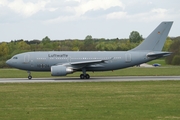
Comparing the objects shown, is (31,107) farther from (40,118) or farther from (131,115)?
(131,115)

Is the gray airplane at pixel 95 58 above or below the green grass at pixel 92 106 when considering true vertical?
above

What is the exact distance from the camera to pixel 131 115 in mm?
16109

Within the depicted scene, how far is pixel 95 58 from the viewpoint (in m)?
41.1

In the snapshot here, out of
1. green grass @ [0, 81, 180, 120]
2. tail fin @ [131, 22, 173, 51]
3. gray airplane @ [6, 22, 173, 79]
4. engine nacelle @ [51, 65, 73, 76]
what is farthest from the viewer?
tail fin @ [131, 22, 173, 51]

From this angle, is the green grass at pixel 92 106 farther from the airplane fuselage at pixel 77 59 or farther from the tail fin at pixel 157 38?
the tail fin at pixel 157 38

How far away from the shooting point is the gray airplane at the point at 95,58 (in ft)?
133

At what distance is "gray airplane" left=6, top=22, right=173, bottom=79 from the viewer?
4053 centimetres

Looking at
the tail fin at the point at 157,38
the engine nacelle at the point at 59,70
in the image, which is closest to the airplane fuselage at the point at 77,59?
the tail fin at the point at 157,38

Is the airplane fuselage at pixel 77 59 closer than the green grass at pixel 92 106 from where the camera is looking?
No

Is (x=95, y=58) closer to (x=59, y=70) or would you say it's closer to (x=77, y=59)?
(x=77, y=59)

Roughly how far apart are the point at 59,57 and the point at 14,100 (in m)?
19.4

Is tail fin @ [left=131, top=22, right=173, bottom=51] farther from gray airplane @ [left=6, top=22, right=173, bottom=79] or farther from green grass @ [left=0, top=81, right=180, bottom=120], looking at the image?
green grass @ [left=0, top=81, right=180, bottom=120]

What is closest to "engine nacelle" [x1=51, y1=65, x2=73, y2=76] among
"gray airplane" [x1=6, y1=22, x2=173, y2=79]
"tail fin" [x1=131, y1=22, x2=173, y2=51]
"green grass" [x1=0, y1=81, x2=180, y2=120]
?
"gray airplane" [x1=6, y1=22, x2=173, y2=79]

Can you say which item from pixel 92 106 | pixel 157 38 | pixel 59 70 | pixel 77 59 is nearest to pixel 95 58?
pixel 77 59
